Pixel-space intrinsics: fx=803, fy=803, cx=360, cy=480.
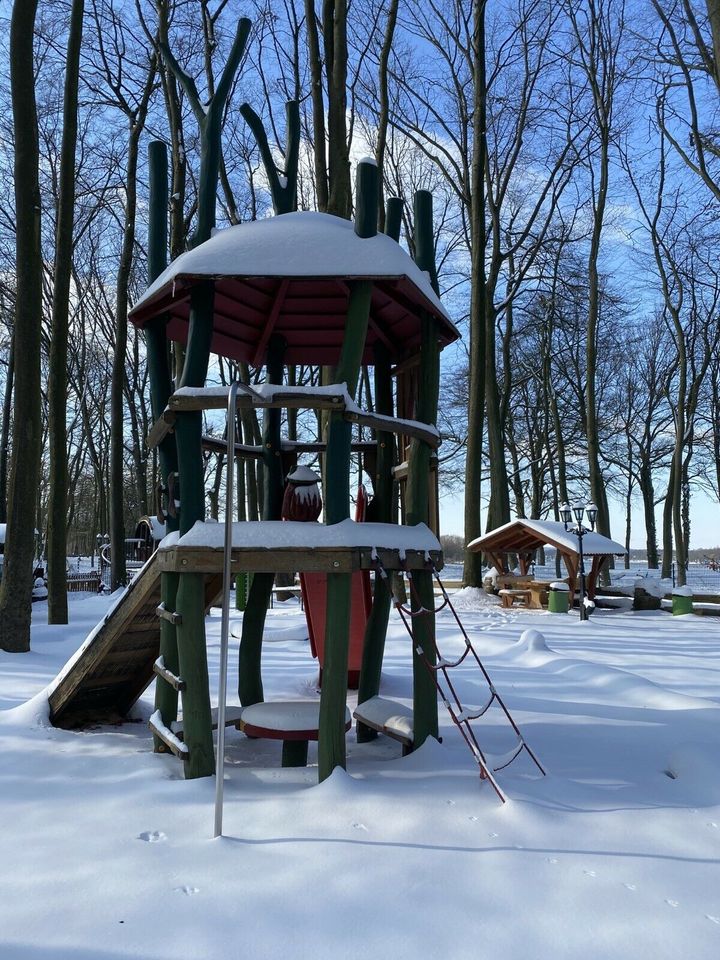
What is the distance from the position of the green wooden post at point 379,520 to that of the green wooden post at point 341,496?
1071mm

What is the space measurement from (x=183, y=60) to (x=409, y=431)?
16.3 metres

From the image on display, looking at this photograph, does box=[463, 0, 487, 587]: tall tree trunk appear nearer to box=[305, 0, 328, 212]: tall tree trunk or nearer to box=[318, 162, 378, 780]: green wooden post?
box=[305, 0, 328, 212]: tall tree trunk

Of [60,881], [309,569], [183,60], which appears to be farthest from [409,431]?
[183,60]

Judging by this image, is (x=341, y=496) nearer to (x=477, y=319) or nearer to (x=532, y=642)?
(x=532, y=642)

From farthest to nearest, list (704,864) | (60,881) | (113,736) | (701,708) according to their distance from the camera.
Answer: (701,708) < (113,736) < (704,864) < (60,881)

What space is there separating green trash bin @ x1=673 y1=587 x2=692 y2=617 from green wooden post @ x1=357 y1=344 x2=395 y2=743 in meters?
13.3

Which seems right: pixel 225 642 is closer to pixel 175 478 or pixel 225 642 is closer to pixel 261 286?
pixel 175 478

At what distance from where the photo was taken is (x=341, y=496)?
16.2 ft

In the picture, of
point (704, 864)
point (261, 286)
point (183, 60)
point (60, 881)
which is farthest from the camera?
point (183, 60)

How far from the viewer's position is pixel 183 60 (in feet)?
59.7

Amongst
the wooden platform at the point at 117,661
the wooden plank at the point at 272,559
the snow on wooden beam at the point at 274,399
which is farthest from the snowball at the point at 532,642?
the snow on wooden beam at the point at 274,399

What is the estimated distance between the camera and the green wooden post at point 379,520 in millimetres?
6238

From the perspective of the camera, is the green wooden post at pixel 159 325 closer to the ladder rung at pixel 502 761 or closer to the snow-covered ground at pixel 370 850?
the snow-covered ground at pixel 370 850

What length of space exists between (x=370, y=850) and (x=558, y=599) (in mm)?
15602
